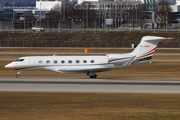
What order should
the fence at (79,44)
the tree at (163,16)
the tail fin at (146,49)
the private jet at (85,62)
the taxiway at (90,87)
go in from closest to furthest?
the taxiway at (90,87)
the private jet at (85,62)
the tail fin at (146,49)
the fence at (79,44)
the tree at (163,16)

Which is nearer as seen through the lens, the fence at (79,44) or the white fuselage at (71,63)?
the white fuselage at (71,63)

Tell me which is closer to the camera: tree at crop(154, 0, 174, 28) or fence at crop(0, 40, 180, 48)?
A: fence at crop(0, 40, 180, 48)

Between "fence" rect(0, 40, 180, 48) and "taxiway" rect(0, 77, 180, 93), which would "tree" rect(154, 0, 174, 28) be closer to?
"fence" rect(0, 40, 180, 48)

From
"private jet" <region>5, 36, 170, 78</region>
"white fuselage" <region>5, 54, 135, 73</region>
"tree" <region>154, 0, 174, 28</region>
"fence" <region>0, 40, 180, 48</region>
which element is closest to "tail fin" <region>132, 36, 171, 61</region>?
"private jet" <region>5, 36, 170, 78</region>

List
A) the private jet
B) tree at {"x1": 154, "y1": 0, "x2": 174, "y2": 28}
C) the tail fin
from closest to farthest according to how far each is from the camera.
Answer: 1. the private jet
2. the tail fin
3. tree at {"x1": 154, "y1": 0, "x2": 174, "y2": 28}

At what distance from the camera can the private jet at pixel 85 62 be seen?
37.5 meters

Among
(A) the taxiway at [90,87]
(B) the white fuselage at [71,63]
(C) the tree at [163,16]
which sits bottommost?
(A) the taxiway at [90,87]

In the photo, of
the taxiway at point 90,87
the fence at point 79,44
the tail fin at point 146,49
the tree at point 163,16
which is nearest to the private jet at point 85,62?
the tail fin at point 146,49

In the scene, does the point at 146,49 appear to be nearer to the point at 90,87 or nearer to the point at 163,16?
the point at 90,87

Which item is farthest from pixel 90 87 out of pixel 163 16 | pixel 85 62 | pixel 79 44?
pixel 163 16

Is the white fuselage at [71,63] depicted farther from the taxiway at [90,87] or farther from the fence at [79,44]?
the fence at [79,44]

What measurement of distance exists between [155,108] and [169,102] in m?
2.60

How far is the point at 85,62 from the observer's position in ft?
125

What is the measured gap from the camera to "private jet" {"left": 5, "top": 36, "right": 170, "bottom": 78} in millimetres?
37469
